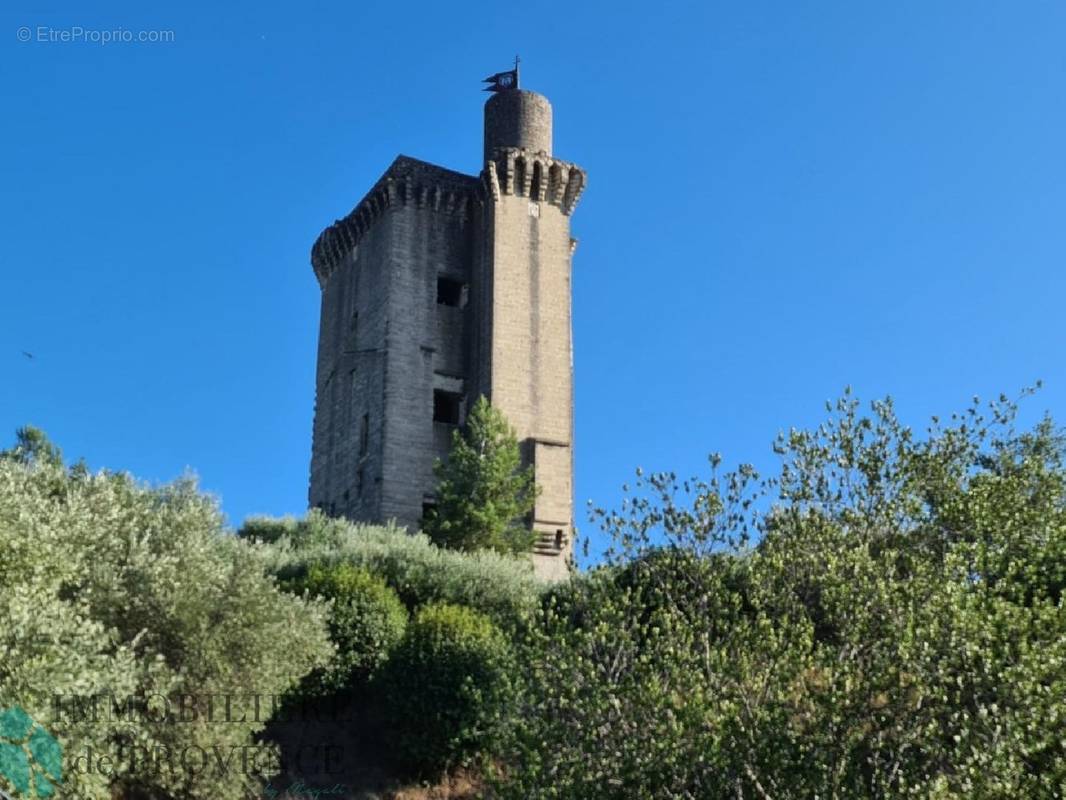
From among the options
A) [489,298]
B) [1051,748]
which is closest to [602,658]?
[1051,748]

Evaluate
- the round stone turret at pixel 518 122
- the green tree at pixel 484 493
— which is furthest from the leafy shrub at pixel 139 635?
the round stone turret at pixel 518 122

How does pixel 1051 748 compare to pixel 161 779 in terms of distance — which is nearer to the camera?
pixel 1051 748

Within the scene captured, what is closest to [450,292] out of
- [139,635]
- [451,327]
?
[451,327]

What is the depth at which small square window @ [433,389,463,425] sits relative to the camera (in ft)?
124

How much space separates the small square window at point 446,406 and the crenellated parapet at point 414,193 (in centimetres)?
607

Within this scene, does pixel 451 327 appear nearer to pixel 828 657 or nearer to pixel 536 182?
pixel 536 182

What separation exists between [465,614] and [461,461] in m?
12.0

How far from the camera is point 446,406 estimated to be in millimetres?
37969

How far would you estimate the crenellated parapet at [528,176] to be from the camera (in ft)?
126

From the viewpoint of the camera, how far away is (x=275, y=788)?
686 inches

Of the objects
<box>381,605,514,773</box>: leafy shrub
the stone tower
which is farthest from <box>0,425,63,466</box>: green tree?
<box>381,605,514,773</box>: leafy shrub

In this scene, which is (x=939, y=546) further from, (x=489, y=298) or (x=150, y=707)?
(x=489, y=298)

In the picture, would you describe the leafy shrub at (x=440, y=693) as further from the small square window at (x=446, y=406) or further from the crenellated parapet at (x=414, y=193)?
the crenellated parapet at (x=414, y=193)

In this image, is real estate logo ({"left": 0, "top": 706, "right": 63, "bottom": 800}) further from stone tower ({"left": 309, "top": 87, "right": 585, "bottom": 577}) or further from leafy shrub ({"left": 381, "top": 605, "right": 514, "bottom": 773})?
stone tower ({"left": 309, "top": 87, "right": 585, "bottom": 577})
